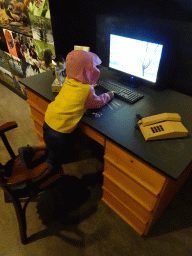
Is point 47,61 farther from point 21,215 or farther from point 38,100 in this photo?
point 21,215

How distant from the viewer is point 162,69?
136cm

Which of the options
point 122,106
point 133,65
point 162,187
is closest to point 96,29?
point 133,65

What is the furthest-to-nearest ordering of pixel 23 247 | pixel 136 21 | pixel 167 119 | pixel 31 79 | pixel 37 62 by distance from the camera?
pixel 37 62, pixel 31 79, pixel 136 21, pixel 23 247, pixel 167 119

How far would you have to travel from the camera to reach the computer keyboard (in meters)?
1.37

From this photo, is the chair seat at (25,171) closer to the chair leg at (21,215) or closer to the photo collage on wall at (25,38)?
the chair leg at (21,215)

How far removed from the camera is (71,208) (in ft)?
5.06

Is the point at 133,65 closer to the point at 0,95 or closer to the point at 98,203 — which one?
the point at 98,203

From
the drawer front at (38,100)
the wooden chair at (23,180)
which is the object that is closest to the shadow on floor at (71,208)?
the wooden chair at (23,180)

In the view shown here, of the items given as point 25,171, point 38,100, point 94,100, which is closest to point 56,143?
point 25,171

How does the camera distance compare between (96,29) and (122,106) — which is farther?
(96,29)

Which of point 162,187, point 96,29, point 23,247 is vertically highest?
point 96,29

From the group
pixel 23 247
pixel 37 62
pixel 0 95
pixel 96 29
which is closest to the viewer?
pixel 23 247

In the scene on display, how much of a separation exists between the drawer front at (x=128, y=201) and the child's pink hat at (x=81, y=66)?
2.28 ft

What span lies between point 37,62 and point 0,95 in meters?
1.30
